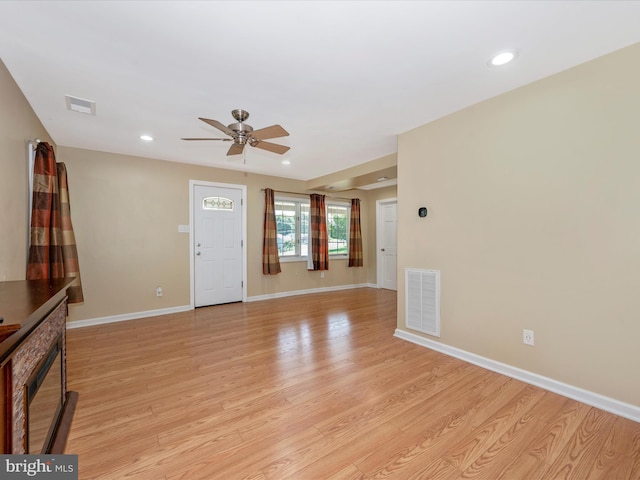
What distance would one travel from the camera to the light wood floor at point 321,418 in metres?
1.46

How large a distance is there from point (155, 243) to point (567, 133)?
16.2ft

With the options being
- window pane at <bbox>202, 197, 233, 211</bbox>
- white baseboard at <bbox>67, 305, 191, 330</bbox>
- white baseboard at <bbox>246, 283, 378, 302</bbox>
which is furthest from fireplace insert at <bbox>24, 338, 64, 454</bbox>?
white baseboard at <bbox>246, 283, 378, 302</bbox>

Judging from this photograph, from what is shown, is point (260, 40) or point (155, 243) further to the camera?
point (155, 243)

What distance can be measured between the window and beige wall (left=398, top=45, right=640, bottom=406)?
3.31 meters

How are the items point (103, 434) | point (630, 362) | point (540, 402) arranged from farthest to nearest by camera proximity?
point (540, 402), point (630, 362), point (103, 434)

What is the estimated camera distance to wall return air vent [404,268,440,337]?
2.92 meters

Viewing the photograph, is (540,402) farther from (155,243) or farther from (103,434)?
(155,243)

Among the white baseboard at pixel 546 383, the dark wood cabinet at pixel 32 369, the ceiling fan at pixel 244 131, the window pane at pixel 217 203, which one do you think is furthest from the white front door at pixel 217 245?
the white baseboard at pixel 546 383

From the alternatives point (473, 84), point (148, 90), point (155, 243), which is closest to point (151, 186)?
point (155, 243)

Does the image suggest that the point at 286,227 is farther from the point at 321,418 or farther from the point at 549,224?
the point at 549,224

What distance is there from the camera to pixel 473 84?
2.24 metres

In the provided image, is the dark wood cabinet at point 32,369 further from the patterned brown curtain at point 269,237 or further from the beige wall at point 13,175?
the patterned brown curtain at point 269,237

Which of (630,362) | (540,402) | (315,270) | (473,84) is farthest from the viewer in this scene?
(315,270)

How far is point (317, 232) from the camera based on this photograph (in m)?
5.87
